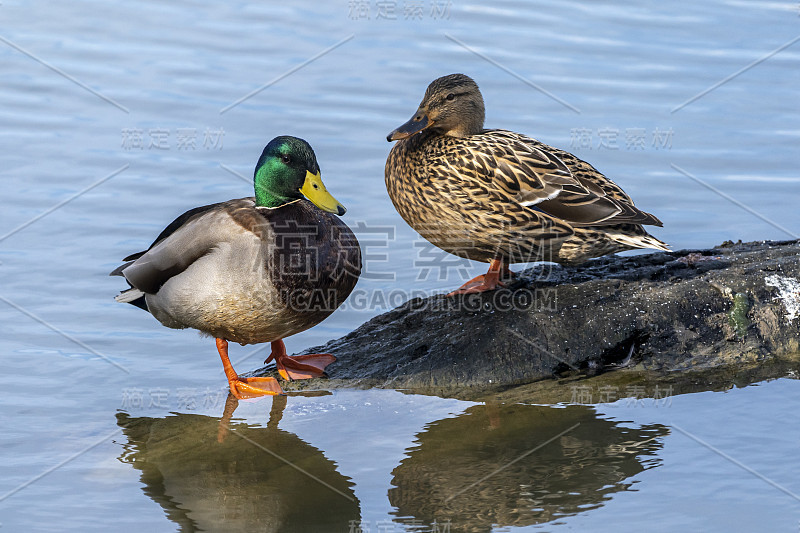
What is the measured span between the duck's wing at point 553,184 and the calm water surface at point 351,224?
1.12 metres

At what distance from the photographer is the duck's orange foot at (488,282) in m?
5.36

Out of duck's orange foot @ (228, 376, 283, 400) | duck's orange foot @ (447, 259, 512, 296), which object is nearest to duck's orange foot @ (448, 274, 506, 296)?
duck's orange foot @ (447, 259, 512, 296)

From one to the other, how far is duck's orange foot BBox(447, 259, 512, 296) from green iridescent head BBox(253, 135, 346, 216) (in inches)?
34.0

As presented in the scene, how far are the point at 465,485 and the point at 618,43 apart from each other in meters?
7.16

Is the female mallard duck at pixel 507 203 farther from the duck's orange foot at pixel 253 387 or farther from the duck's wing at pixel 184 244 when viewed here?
the duck's orange foot at pixel 253 387

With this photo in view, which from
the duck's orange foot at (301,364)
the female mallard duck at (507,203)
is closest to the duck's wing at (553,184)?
the female mallard duck at (507,203)

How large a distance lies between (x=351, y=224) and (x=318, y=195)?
2111 millimetres

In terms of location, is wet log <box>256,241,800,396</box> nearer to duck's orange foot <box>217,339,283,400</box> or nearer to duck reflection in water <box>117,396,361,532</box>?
duck's orange foot <box>217,339,283,400</box>

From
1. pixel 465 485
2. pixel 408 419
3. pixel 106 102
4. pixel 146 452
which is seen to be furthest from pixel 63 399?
pixel 106 102

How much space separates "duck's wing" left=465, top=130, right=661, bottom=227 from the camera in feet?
17.4

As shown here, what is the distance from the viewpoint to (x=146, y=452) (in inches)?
178

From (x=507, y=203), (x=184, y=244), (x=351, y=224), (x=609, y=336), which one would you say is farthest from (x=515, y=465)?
(x=351, y=224)

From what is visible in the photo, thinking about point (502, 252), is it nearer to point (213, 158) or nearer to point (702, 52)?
point (213, 158)

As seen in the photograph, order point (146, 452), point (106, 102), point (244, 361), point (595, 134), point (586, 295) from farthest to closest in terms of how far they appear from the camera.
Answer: point (106, 102), point (595, 134), point (244, 361), point (586, 295), point (146, 452)
